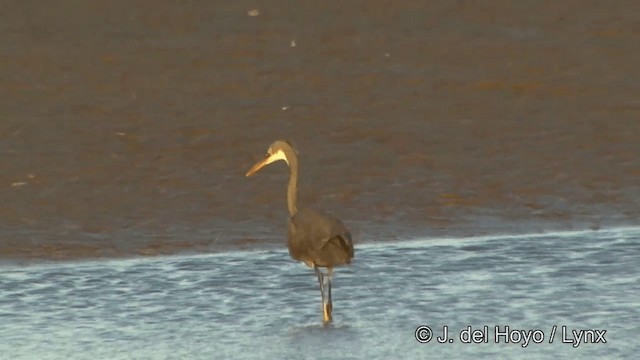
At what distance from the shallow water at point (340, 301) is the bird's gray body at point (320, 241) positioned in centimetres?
32

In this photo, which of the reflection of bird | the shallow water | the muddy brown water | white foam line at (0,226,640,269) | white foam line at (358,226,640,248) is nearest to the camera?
the shallow water

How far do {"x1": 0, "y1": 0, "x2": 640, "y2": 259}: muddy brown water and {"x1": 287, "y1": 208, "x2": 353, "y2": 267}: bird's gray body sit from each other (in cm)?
153

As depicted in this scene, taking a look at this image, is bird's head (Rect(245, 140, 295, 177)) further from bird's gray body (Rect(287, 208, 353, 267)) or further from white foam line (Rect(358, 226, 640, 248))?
white foam line (Rect(358, 226, 640, 248))

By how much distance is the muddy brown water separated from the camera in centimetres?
1108

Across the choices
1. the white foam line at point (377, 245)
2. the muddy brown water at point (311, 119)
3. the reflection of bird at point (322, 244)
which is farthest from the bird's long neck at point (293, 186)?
the muddy brown water at point (311, 119)

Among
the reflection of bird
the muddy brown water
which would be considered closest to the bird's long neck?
the reflection of bird

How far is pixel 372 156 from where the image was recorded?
12047 millimetres

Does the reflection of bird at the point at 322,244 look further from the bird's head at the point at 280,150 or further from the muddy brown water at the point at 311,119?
the muddy brown water at the point at 311,119

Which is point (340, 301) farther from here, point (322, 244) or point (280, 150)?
point (280, 150)

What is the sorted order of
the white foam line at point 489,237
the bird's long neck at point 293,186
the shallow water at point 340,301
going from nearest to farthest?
the shallow water at point 340,301
the bird's long neck at point 293,186
the white foam line at point 489,237

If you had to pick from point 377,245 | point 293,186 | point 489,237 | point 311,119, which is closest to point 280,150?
point 293,186

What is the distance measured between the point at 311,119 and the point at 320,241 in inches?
152

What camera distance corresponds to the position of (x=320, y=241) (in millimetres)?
8836

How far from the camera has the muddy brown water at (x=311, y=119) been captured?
1108 cm
